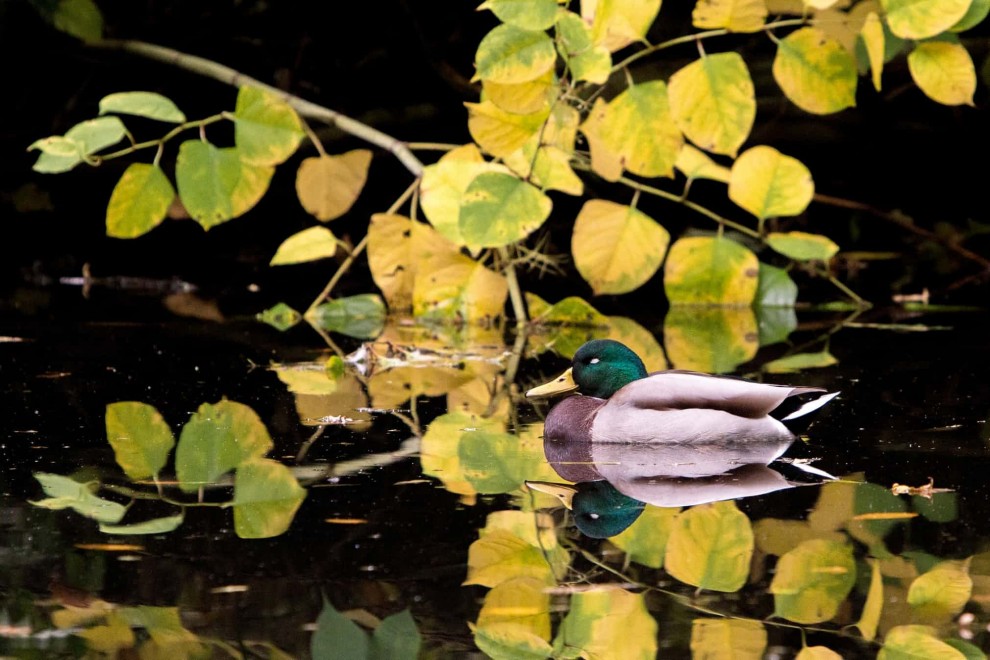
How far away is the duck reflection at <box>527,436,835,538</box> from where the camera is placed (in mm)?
2943

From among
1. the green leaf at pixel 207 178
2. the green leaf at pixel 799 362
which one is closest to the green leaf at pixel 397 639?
the green leaf at pixel 799 362

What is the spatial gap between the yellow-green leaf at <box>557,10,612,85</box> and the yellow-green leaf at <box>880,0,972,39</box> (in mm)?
970

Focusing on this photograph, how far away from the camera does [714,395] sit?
3.50m

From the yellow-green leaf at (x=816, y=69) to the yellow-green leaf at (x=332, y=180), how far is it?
5.85ft

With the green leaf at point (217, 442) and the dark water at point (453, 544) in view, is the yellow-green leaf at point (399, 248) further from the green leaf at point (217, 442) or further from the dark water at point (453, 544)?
the green leaf at point (217, 442)

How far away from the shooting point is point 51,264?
823cm

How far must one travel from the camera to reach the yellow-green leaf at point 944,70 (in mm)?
5105

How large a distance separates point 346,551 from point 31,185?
6295 mm

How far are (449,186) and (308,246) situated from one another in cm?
70

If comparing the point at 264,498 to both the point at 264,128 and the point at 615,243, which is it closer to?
the point at 615,243

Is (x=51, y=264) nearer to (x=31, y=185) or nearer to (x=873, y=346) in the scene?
(x=31, y=185)

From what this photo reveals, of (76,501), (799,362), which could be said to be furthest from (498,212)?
(76,501)

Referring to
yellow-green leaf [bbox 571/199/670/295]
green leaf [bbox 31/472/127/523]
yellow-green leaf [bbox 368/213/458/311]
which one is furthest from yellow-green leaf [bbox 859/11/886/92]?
green leaf [bbox 31/472/127/523]

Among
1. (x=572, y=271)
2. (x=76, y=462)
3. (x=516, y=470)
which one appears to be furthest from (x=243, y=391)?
(x=572, y=271)
